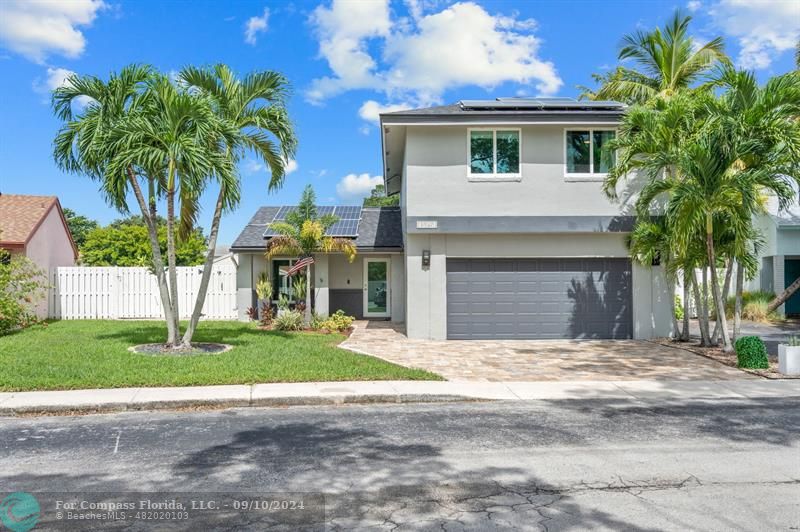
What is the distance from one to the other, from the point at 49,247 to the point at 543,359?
18.3 metres

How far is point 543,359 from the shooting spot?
473 inches

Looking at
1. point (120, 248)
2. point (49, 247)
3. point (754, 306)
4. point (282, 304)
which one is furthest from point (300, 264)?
point (120, 248)

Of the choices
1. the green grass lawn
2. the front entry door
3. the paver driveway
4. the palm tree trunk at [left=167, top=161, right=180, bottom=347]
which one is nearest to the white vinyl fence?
the front entry door

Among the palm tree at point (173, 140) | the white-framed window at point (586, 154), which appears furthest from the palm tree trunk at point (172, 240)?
the white-framed window at point (586, 154)

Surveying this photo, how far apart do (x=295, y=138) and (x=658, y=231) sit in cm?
909

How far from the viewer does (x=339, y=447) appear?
6.08m

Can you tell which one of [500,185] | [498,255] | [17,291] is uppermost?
[500,185]

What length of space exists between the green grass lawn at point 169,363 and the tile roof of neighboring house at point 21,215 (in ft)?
15.2

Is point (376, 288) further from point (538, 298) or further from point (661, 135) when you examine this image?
point (661, 135)

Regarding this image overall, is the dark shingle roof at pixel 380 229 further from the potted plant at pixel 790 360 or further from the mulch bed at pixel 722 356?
the potted plant at pixel 790 360

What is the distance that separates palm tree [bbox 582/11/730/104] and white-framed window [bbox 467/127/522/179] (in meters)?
5.82

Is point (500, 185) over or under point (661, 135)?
under

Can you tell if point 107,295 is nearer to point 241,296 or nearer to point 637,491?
point 241,296

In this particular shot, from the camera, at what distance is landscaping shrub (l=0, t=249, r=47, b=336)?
50.7ft
